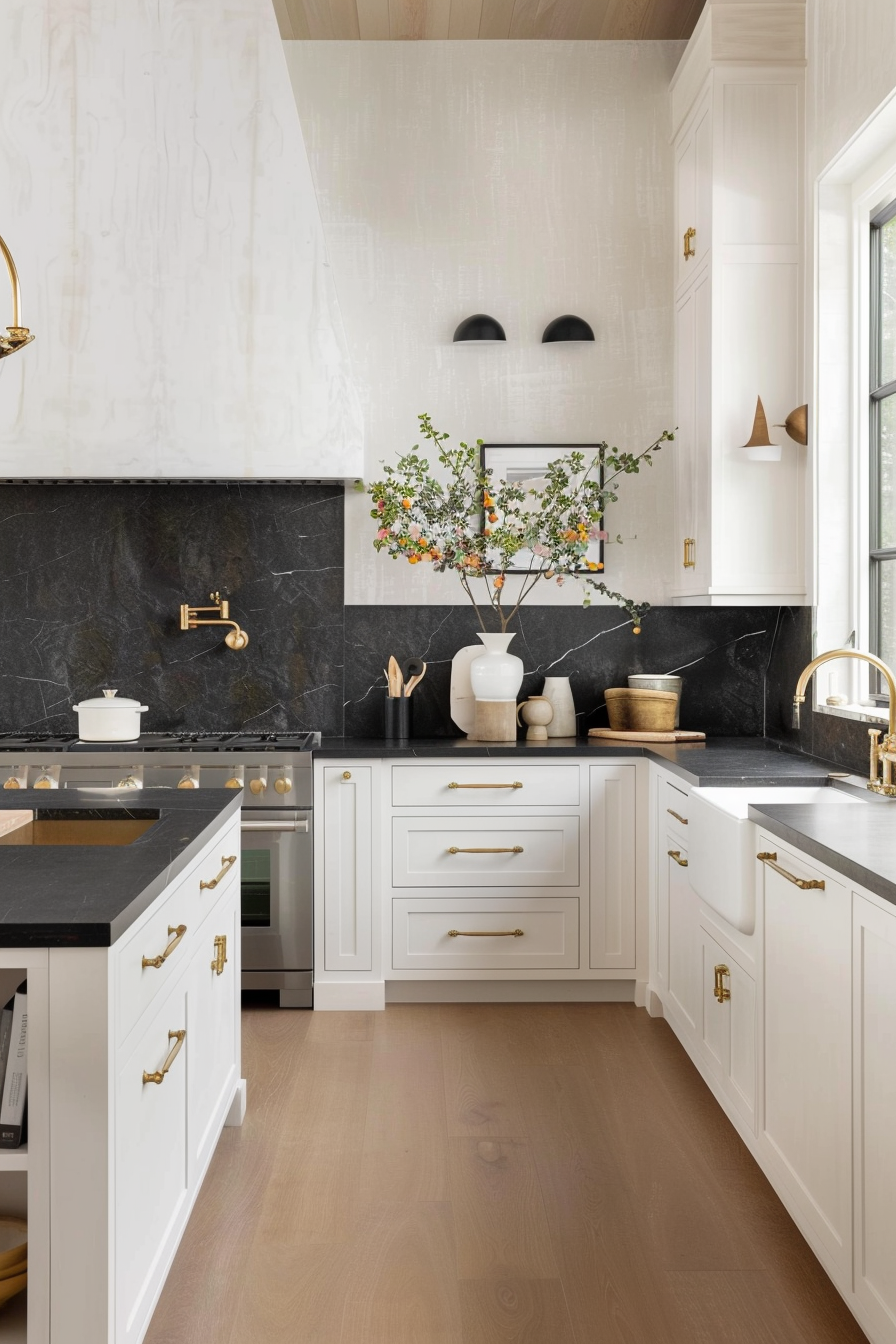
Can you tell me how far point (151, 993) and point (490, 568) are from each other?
97.2 inches

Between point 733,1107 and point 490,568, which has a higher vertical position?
point 490,568

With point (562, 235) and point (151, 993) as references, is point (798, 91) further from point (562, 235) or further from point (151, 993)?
point (151, 993)

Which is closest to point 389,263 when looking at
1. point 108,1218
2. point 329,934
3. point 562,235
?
point 562,235

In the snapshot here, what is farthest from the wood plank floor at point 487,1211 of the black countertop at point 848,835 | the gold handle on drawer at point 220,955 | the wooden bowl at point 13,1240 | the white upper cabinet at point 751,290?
the white upper cabinet at point 751,290

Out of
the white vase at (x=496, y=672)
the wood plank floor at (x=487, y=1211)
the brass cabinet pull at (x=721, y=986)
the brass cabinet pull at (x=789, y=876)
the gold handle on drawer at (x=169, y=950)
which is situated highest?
the white vase at (x=496, y=672)

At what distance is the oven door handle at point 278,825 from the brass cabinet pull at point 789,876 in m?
1.63

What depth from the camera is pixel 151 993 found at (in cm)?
165

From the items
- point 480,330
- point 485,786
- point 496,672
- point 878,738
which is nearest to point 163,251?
point 480,330

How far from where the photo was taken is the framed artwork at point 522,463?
12.7 ft

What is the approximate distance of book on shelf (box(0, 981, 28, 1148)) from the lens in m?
1.43

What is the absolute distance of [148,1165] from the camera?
1.62 m

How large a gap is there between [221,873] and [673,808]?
1.40 m

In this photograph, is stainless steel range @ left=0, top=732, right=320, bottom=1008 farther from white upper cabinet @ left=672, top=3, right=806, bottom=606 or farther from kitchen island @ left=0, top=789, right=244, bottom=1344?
white upper cabinet @ left=672, top=3, right=806, bottom=606

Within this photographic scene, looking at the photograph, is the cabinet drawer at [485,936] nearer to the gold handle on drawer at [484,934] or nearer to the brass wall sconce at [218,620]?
the gold handle on drawer at [484,934]
